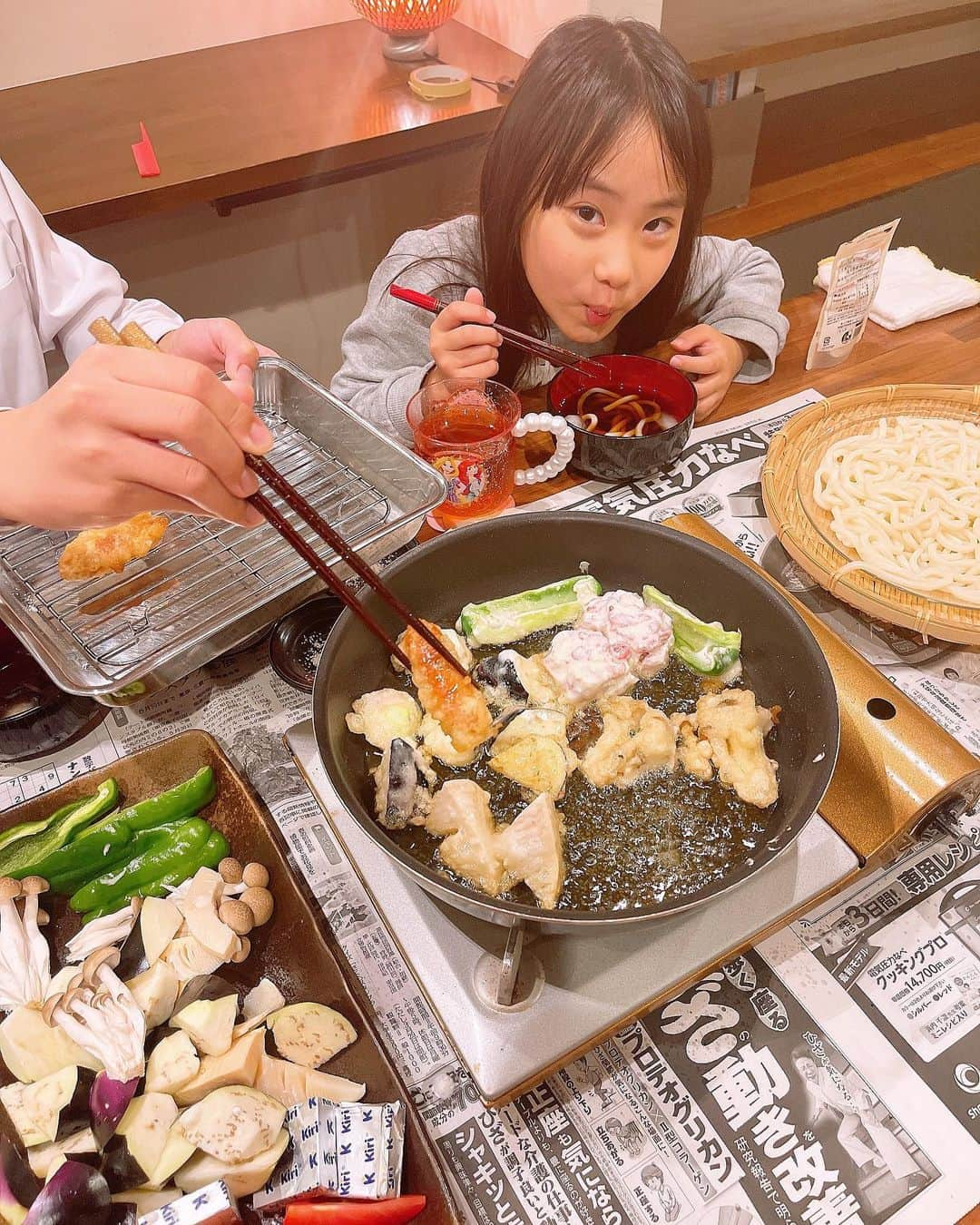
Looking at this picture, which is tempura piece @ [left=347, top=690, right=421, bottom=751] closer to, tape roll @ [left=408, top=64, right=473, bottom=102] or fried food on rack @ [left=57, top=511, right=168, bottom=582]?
fried food on rack @ [left=57, top=511, right=168, bottom=582]

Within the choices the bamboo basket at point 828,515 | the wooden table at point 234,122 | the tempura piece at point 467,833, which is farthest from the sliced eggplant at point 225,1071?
the wooden table at point 234,122

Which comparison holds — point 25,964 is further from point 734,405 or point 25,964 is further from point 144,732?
point 734,405

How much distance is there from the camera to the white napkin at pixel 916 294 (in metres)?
2.20

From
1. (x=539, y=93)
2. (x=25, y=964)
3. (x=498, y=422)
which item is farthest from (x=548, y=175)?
(x=25, y=964)

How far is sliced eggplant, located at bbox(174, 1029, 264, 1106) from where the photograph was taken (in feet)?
3.21

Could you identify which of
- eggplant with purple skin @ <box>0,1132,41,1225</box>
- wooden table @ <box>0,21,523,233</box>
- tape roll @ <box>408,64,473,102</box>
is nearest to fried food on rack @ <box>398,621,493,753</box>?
eggplant with purple skin @ <box>0,1132,41,1225</box>

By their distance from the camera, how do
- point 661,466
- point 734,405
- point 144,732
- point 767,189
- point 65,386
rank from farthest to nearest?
point 767,189 → point 734,405 → point 661,466 → point 144,732 → point 65,386

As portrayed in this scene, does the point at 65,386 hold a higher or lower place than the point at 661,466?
higher

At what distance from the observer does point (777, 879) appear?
1086mm

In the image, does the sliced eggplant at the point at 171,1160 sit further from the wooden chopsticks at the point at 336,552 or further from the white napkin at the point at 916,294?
the white napkin at the point at 916,294

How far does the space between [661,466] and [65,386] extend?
1.26 meters

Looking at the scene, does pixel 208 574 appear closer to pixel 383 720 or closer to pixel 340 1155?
pixel 383 720

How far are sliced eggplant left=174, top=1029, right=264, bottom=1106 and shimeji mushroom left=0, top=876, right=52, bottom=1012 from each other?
10.1 inches

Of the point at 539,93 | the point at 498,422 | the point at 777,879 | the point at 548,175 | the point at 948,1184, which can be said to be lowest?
the point at 948,1184
